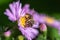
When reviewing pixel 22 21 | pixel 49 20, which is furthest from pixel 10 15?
pixel 49 20

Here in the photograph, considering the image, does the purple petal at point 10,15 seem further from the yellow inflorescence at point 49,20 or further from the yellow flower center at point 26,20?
the yellow inflorescence at point 49,20

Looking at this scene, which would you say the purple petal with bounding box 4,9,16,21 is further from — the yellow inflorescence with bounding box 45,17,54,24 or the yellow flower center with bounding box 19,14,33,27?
the yellow inflorescence with bounding box 45,17,54,24

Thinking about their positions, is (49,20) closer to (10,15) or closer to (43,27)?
(43,27)

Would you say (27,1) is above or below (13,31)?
above

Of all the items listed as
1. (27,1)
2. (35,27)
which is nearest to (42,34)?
(35,27)

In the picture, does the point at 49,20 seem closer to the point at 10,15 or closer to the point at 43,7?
the point at 43,7

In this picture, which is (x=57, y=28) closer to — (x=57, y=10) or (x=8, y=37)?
(x=57, y=10)

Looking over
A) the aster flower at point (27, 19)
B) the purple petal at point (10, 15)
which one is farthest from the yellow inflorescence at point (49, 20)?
the purple petal at point (10, 15)

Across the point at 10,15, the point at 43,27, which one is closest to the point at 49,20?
the point at 43,27
